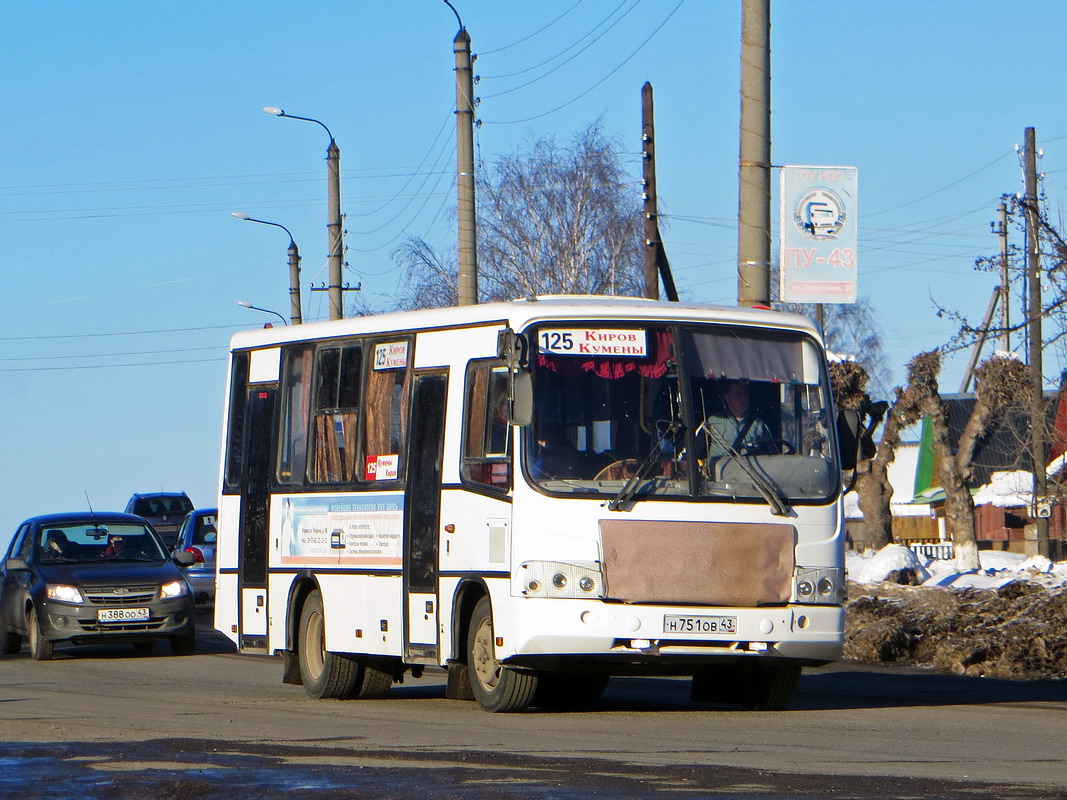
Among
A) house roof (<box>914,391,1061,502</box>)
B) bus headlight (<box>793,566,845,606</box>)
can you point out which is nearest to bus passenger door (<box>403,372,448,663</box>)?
bus headlight (<box>793,566,845,606</box>)

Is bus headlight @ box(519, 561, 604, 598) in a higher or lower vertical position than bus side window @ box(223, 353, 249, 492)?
lower

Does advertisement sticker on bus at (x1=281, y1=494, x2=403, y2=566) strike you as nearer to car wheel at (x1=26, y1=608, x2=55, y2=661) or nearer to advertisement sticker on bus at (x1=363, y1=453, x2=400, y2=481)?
advertisement sticker on bus at (x1=363, y1=453, x2=400, y2=481)

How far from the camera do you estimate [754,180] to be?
1816 cm

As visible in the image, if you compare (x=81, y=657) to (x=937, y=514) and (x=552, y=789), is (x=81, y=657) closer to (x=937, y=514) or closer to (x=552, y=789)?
(x=552, y=789)

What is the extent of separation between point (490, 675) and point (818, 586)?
2349 mm

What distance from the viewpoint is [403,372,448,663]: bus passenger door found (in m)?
13.9

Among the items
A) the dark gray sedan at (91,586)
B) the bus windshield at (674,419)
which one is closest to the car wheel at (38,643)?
the dark gray sedan at (91,586)

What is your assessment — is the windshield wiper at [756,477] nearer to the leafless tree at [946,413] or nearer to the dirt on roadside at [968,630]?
the dirt on roadside at [968,630]

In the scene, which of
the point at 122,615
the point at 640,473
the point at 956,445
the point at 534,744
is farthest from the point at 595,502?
the point at 956,445

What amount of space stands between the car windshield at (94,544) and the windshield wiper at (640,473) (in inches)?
435

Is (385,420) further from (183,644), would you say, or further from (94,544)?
(94,544)

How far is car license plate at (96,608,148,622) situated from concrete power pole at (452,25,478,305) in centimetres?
698

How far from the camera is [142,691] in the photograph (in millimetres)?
16484

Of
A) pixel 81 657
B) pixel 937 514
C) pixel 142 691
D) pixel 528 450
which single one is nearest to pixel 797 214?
pixel 528 450
